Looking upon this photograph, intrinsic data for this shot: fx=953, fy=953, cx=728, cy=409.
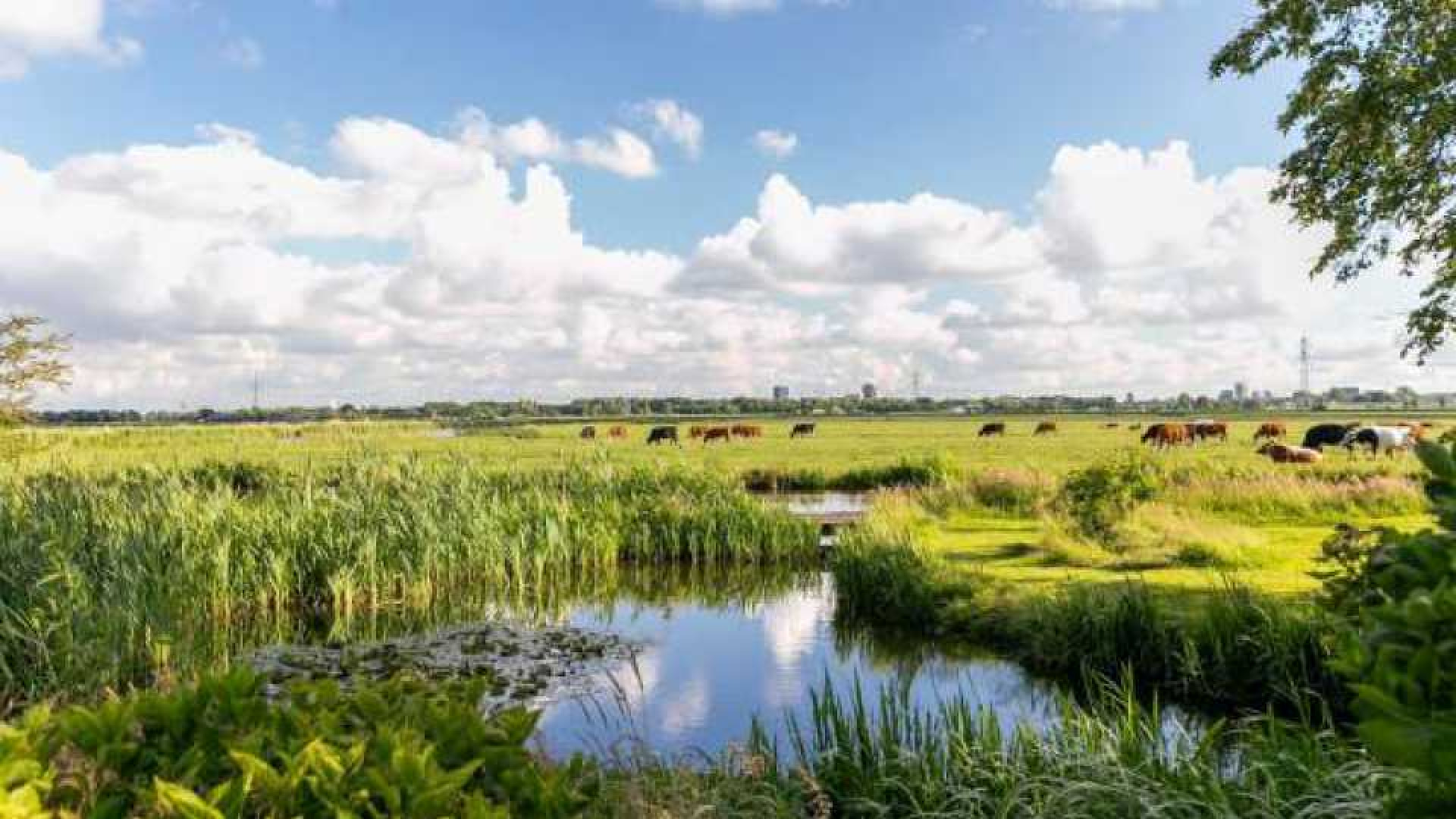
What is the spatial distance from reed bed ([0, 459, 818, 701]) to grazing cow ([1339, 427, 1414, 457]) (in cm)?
3224

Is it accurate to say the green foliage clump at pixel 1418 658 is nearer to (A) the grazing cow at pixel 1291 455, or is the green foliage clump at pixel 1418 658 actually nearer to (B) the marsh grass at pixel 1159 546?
(B) the marsh grass at pixel 1159 546

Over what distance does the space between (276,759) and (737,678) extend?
10345mm

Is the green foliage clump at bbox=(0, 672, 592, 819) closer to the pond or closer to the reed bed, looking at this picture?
the reed bed

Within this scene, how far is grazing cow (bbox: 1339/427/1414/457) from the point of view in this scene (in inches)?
1609

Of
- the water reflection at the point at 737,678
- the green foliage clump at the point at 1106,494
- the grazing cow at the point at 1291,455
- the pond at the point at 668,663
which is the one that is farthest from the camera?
the grazing cow at the point at 1291,455

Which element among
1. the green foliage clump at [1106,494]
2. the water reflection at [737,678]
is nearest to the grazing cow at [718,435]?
the green foliage clump at [1106,494]

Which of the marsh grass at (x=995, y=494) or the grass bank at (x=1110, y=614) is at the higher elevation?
the marsh grass at (x=995, y=494)

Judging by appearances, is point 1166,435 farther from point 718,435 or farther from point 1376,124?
point 1376,124

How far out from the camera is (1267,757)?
21.8ft

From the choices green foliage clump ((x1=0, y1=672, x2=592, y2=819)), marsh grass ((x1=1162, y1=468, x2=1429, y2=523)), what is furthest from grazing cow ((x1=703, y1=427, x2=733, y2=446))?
green foliage clump ((x1=0, y1=672, x2=592, y2=819))

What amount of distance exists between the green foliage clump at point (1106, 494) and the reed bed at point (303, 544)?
5982mm

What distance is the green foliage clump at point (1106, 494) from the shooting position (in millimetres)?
18438

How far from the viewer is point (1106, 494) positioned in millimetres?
18500

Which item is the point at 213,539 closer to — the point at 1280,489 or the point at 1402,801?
the point at 1402,801
